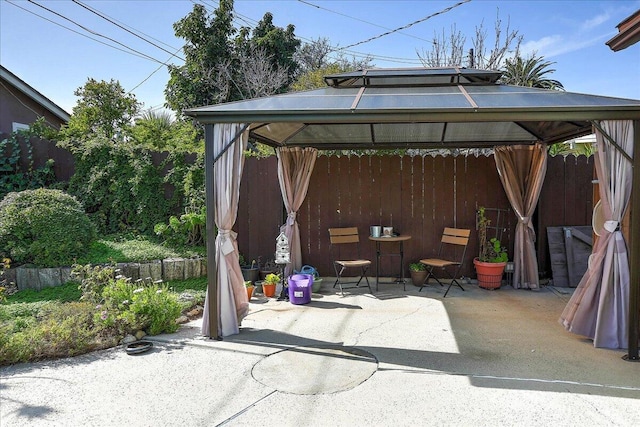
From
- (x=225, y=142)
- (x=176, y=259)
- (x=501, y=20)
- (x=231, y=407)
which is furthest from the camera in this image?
(x=501, y=20)

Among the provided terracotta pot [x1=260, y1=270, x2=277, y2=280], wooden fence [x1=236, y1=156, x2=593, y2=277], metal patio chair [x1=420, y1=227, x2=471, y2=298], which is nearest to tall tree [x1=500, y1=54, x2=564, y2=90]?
wooden fence [x1=236, y1=156, x2=593, y2=277]

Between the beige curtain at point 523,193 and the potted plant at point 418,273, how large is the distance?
1.27m

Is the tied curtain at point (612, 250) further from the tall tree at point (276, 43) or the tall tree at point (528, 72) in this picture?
A: the tall tree at point (276, 43)

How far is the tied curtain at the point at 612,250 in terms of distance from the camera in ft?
11.6

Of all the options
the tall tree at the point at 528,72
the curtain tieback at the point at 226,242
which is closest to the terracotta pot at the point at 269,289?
the curtain tieback at the point at 226,242

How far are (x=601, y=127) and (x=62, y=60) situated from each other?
36.4 feet

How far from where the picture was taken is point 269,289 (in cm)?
549

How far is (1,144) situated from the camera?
6758mm

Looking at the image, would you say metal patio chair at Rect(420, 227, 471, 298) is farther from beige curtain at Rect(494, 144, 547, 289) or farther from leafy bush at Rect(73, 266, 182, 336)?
leafy bush at Rect(73, 266, 182, 336)

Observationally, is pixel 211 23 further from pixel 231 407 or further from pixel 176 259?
pixel 231 407

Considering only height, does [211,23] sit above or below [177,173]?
above

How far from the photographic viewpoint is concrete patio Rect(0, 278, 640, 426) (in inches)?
99.3

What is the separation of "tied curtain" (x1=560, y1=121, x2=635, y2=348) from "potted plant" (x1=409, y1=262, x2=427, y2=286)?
2350 millimetres

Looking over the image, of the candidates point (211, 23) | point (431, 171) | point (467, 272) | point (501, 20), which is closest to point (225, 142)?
point (431, 171)
